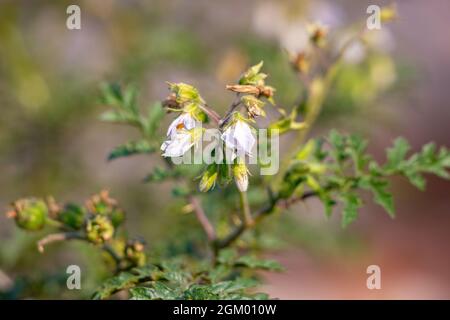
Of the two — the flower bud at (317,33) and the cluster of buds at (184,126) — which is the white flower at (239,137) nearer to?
the cluster of buds at (184,126)

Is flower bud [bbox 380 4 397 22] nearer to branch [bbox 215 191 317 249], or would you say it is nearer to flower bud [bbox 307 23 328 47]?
flower bud [bbox 307 23 328 47]

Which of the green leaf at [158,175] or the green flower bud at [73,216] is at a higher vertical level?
the green leaf at [158,175]

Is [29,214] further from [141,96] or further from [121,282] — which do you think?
[141,96]

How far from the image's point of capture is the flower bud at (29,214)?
176cm

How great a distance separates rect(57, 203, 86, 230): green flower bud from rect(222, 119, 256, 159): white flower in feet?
1.77

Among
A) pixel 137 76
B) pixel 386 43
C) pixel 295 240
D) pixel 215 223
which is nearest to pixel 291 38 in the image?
pixel 386 43

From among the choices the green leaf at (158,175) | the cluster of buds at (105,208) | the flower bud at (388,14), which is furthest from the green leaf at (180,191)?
the flower bud at (388,14)

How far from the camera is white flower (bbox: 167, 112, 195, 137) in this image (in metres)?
1.49

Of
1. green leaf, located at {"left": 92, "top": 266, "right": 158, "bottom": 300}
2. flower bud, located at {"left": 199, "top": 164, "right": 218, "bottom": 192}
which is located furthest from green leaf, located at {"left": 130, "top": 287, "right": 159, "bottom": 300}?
flower bud, located at {"left": 199, "top": 164, "right": 218, "bottom": 192}

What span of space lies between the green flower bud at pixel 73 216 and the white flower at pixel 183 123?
42 centimetres

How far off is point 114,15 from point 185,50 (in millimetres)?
528

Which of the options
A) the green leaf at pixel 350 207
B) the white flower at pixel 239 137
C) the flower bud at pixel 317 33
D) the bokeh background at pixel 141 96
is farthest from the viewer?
the bokeh background at pixel 141 96

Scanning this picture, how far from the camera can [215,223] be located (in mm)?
2184

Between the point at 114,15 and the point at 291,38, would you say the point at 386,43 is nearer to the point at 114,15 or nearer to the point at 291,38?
the point at 291,38
